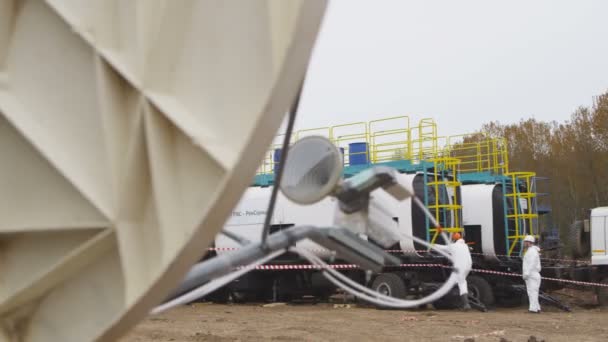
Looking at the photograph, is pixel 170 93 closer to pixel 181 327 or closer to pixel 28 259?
pixel 28 259

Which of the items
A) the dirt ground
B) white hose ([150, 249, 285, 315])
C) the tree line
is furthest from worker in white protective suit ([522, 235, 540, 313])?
the tree line

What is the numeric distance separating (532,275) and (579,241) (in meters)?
3.14

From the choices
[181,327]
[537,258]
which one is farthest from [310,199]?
[537,258]

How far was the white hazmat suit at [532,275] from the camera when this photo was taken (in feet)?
56.1

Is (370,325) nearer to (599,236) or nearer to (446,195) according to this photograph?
(446,195)

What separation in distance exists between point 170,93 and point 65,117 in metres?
0.82

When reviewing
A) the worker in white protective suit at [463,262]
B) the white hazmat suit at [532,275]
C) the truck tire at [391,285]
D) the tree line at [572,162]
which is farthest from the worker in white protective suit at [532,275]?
the tree line at [572,162]

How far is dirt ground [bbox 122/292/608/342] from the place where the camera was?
1280 cm

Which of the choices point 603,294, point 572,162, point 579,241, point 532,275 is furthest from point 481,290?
point 572,162

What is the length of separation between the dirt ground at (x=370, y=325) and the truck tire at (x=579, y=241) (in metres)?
1.89

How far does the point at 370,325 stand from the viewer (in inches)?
563

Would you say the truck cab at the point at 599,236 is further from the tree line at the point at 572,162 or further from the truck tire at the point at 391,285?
the tree line at the point at 572,162

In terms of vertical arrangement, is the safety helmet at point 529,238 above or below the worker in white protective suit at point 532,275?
above

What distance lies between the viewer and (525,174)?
18.8 meters
